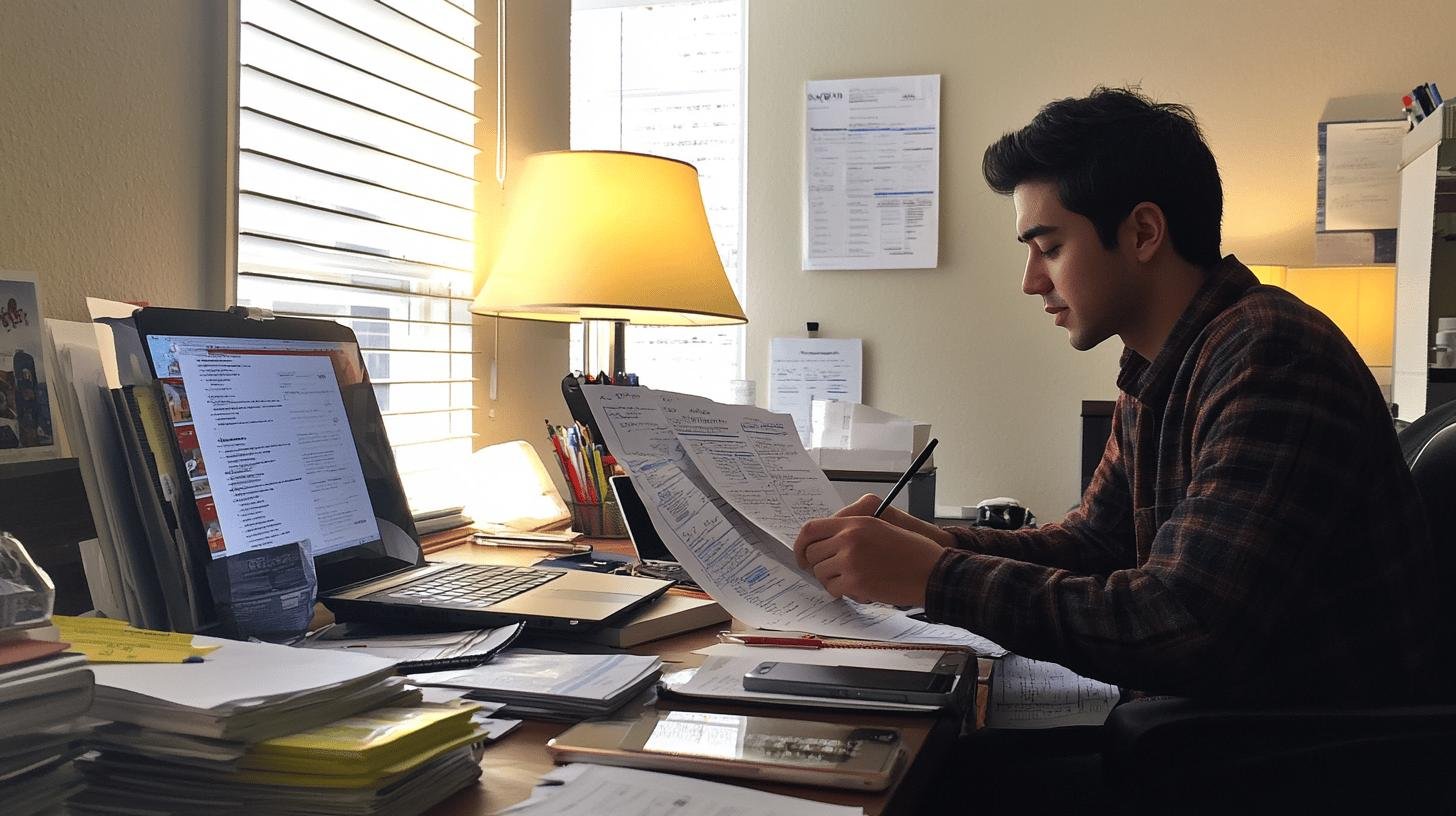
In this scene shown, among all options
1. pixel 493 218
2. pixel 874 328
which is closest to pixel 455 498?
pixel 493 218

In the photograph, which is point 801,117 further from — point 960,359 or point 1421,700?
point 1421,700

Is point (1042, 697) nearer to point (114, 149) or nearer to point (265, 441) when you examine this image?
point (265, 441)

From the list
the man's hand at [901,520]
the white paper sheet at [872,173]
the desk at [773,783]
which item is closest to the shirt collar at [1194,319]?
the man's hand at [901,520]

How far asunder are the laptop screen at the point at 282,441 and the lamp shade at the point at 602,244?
1.61 feet

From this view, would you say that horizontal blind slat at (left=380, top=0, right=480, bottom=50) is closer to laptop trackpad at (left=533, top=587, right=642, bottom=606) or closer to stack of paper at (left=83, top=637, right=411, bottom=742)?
laptop trackpad at (left=533, top=587, right=642, bottom=606)

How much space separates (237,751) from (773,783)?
320mm

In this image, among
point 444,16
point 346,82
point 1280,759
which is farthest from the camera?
point 444,16

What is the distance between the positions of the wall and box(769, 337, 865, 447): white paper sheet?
242 cm

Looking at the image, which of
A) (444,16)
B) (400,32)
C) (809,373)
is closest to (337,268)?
(400,32)

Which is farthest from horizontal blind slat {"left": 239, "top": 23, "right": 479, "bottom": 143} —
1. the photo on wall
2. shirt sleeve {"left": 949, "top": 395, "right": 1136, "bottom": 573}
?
shirt sleeve {"left": 949, "top": 395, "right": 1136, "bottom": 573}

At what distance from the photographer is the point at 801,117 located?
12.0 feet

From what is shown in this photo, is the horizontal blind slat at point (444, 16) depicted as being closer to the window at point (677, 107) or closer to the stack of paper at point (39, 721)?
the stack of paper at point (39, 721)

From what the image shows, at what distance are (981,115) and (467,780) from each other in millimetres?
3156

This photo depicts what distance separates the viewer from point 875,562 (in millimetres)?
1062
